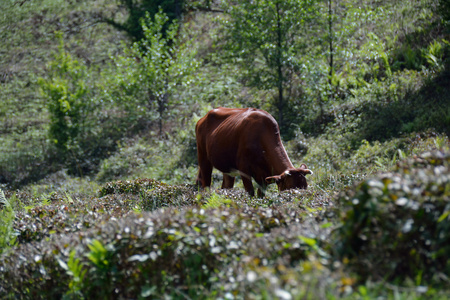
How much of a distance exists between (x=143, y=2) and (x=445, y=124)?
1698 cm

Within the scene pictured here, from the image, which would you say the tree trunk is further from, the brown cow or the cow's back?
the brown cow

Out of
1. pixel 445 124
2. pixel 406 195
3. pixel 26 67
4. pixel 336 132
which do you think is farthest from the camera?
pixel 26 67

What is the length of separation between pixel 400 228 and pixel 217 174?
12655 millimetres

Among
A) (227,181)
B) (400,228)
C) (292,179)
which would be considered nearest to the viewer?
(400,228)

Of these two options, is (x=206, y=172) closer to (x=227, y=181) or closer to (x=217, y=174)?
(x=227, y=181)

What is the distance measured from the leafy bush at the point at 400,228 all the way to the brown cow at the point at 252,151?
4.22 meters

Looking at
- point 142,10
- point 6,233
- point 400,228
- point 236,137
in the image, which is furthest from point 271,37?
point 400,228

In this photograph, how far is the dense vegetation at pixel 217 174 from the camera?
122 inches

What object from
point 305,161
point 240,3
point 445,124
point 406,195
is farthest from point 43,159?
point 406,195

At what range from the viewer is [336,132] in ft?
49.4

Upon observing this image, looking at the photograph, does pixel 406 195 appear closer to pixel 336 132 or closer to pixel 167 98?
pixel 336 132

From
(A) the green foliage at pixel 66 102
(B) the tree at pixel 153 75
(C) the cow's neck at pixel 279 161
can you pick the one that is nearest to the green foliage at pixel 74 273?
(C) the cow's neck at pixel 279 161

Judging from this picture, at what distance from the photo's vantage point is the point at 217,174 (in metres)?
15.6

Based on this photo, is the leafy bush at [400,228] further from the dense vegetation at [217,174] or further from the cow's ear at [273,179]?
the cow's ear at [273,179]
